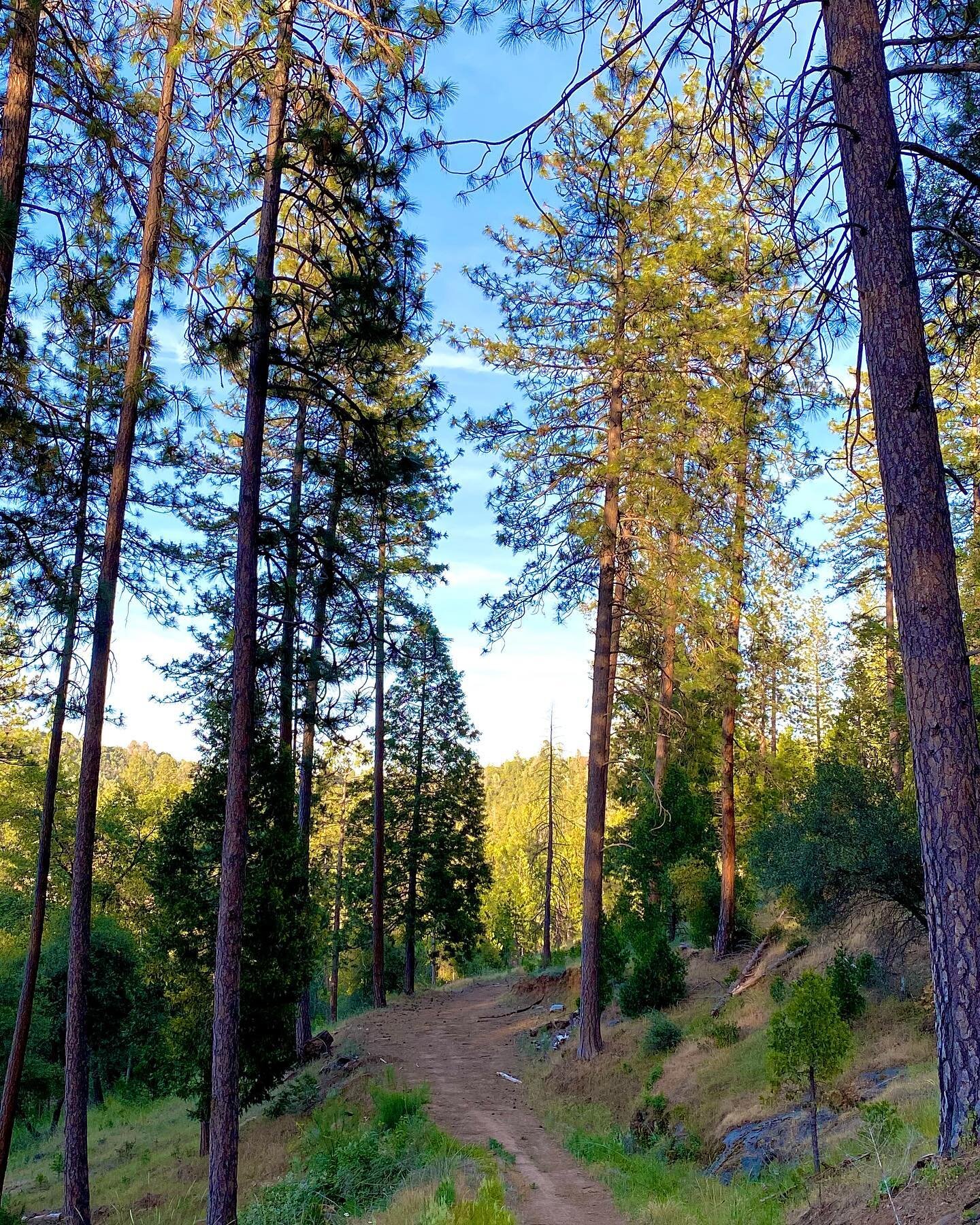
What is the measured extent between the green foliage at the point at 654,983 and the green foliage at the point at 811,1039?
8.60 meters

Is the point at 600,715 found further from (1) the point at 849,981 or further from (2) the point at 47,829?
(2) the point at 47,829

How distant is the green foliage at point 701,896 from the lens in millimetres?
21141

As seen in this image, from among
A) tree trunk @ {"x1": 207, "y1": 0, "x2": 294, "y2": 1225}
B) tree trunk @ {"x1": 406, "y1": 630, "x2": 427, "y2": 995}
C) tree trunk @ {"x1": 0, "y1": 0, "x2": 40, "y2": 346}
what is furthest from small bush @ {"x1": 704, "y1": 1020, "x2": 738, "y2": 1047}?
tree trunk @ {"x1": 406, "y1": 630, "x2": 427, "y2": 995}

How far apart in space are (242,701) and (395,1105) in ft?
23.8

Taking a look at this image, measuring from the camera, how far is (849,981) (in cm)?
1295

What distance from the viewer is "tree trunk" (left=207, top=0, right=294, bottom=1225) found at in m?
8.22

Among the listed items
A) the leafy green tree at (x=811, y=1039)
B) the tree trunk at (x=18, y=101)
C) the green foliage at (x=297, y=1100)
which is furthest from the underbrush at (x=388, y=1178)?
the tree trunk at (x=18, y=101)

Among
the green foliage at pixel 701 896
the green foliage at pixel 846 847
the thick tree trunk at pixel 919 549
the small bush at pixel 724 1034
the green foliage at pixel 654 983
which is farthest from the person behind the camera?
the green foliage at pixel 701 896

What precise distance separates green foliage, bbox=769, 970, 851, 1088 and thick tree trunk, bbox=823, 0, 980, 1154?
4.02m

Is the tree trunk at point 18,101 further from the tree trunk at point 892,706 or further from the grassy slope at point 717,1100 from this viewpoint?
the tree trunk at point 892,706

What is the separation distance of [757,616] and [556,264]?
789cm

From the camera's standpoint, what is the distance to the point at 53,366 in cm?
1252

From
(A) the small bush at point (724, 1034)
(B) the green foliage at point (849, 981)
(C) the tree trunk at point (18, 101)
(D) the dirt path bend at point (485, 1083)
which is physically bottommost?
(D) the dirt path bend at point (485, 1083)

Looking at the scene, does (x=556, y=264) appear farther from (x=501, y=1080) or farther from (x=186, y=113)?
(x=501, y=1080)
